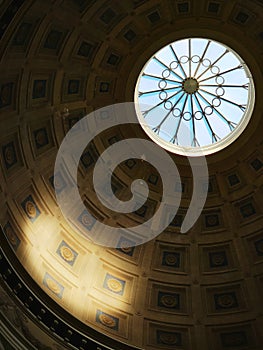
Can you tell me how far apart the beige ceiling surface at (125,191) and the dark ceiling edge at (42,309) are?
0.65 metres

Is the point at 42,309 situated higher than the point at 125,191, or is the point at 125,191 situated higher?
the point at 125,191

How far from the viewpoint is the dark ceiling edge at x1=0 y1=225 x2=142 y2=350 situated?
610 inches

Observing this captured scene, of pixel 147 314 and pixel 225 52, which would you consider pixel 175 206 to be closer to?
pixel 147 314

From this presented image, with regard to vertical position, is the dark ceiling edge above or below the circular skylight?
below

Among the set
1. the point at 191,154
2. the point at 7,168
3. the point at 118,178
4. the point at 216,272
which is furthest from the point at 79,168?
the point at 216,272

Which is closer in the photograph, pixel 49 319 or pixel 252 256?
pixel 49 319

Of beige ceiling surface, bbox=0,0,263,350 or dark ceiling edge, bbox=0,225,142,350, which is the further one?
beige ceiling surface, bbox=0,0,263,350

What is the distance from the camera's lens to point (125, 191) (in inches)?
862

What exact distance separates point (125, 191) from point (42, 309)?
282 inches

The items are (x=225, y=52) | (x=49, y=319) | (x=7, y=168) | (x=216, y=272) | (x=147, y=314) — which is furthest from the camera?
(x=225, y=52)

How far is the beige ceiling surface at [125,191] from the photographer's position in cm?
1809

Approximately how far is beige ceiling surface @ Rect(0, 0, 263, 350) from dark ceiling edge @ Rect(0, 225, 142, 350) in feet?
2.13

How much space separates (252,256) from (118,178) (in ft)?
19.6

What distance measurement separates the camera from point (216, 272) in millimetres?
20938
